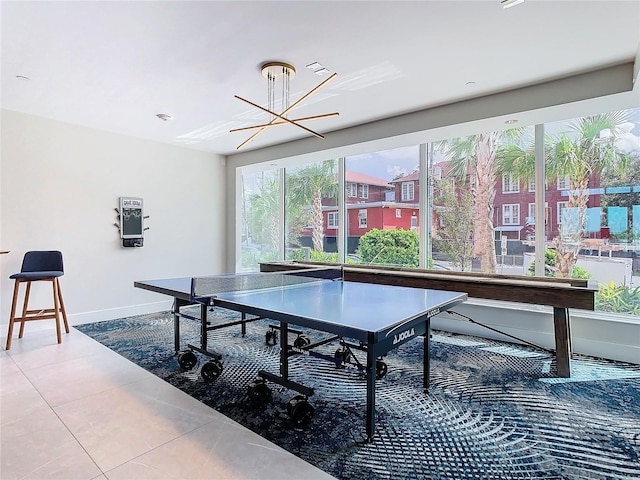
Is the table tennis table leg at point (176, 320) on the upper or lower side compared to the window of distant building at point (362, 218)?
lower

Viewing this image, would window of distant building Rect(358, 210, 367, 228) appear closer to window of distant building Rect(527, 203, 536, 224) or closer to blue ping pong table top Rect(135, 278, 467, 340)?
window of distant building Rect(527, 203, 536, 224)

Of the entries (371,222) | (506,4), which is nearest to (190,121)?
(371,222)

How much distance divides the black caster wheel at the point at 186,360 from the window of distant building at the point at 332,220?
3.22 m

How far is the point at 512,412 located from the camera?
2.31 metres

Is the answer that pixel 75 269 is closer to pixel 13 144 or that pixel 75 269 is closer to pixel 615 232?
pixel 13 144

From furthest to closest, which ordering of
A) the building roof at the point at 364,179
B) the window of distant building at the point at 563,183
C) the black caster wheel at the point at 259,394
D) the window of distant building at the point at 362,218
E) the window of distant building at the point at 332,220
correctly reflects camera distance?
the window of distant building at the point at 332,220
the window of distant building at the point at 362,218
the building roof at the point at 364,179
the window of distant building at the point at 563,183
the black caster wheel at the point at 259,394

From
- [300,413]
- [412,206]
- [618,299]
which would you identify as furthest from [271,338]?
[618,299]

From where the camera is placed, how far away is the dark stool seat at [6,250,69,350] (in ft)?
12.1

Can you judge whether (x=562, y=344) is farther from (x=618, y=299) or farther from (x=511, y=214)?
(x=511, y=214)

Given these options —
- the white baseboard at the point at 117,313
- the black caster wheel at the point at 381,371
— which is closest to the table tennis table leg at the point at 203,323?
the black caster wheel at the point at 381,371

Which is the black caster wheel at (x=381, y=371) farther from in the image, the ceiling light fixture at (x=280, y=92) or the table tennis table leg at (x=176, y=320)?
the ceiling light fixture at (x=280, y=92)

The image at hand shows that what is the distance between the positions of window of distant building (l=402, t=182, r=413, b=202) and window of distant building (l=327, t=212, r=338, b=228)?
3.92 ft

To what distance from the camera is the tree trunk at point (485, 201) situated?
425 centimetres

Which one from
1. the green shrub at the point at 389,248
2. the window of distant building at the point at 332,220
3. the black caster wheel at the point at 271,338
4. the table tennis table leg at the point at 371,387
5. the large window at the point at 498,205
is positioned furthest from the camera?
the window of distant building at the point at 332,220
